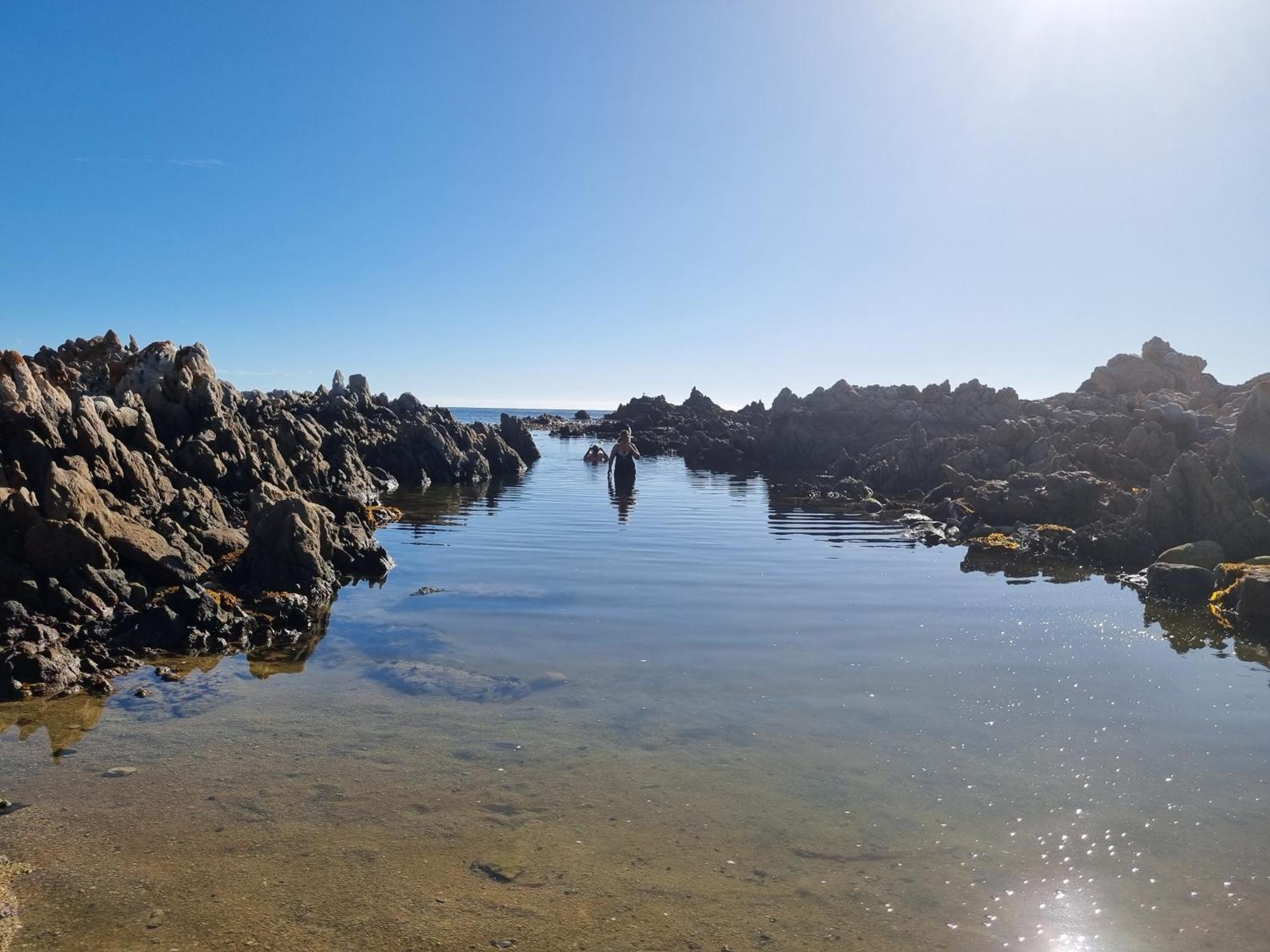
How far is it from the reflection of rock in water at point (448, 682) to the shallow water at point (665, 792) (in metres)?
0.16

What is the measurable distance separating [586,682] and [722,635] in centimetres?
373

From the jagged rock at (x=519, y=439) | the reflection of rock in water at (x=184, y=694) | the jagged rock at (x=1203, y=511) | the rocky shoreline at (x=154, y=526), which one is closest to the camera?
the reflection of rock in water at (x=184, y=694)

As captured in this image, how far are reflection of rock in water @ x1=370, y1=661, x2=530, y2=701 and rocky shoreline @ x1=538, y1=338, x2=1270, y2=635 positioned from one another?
14.7 meters

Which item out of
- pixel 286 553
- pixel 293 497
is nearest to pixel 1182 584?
pixel 286 553

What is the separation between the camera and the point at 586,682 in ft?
40.0

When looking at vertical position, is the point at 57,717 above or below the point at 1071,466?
below

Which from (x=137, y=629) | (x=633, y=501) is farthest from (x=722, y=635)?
(x=633, y=501)

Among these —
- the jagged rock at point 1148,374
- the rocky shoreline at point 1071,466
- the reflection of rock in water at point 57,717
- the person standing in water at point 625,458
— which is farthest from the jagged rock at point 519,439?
the reflection of rock in water at point 57,717

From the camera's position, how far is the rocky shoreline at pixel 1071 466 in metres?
21.8

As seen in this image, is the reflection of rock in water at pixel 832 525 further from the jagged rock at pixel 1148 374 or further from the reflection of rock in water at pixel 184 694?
the jagged rock at pixel 1148 374

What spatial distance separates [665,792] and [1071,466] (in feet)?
116

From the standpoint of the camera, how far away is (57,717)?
10.3m

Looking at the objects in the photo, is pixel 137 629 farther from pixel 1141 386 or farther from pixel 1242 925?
pixel 1141 386

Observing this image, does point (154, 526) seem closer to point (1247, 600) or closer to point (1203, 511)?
point (1247, 600)
